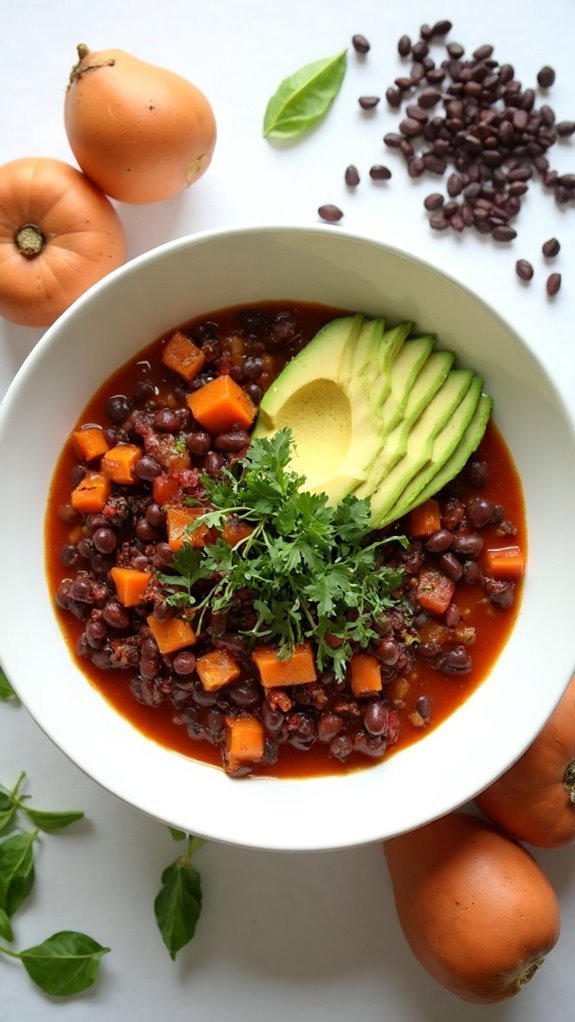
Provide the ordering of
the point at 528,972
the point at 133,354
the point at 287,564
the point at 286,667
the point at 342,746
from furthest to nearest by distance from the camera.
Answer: the point at 133,354
the point at 528,972
the point at 342,746
the point at 286,667
the point at 287,564

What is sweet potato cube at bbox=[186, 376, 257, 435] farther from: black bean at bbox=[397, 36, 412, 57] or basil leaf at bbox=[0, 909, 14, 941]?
basil leaf at bbox=[0, 909, 14, 941]

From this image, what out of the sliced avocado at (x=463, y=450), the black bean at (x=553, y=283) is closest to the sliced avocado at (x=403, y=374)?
the sliced avocado at (x=463, y=450)

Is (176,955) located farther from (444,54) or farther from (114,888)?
(444,54)

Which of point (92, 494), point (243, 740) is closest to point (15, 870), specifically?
point (243, 740)

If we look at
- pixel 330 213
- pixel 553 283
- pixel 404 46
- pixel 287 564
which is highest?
pixel 404 46

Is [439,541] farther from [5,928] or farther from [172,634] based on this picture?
[5,928]

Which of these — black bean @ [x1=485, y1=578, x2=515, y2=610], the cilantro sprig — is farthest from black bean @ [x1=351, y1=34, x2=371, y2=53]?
black bean @ [x1=485, y1=578, x2=515, y2=610]

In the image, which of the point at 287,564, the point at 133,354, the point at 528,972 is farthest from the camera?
the point at 133,354
